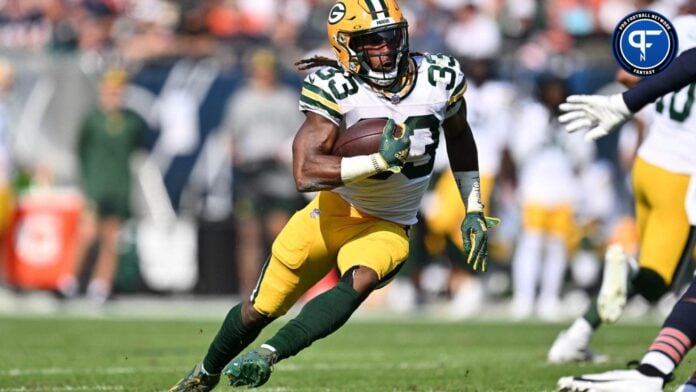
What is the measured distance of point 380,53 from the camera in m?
5.15

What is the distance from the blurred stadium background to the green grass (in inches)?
59.4

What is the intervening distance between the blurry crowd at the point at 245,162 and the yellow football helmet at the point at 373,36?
245 inches

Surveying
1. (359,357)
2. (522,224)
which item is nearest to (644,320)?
(522,224)

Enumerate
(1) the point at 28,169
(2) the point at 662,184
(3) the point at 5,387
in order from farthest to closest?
(1) the point at 28,169 < (2) the point at 662,184 < (3) the point at 5,387

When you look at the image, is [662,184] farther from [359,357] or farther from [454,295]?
[454,295]

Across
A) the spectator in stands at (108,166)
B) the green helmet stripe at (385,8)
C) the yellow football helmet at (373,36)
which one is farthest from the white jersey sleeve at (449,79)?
the spectator in stands at (108,166)

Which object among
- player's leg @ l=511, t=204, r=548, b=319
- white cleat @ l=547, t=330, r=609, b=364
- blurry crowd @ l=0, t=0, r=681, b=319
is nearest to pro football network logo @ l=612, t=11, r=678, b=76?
white cleat @ l=547, t=330, r=609, b=364

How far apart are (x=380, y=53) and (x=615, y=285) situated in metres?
2.16

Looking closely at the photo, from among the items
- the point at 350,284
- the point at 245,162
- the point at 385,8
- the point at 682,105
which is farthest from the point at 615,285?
the point at 245,162

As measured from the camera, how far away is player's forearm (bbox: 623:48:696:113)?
200 inches

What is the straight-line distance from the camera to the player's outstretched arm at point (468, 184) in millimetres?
5219

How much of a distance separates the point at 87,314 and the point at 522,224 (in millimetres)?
3898

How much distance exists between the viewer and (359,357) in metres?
7.73

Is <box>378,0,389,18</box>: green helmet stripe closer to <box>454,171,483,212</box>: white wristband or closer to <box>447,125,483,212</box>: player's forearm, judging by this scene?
<box>447,125,483,212</box>: player's forearm
